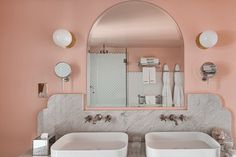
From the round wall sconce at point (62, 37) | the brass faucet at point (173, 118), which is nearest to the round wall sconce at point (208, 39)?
the brass faucet at point (173, 118)

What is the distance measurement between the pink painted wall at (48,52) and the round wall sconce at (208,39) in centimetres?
10

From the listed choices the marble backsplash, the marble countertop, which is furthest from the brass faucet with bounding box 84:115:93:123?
the marble countertop

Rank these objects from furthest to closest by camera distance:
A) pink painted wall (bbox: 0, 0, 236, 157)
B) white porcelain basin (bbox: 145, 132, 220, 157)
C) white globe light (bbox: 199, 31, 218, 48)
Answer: pink painted wall (bbox: 0, 0, 236, 157) → white globe light (bbox: 199, 31, 218, 48) → white porcelain basin (bbox: 145, 132, 220, 157)

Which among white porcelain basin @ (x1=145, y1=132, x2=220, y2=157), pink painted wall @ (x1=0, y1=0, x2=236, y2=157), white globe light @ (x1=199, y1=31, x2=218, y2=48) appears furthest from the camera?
pink painted wall @ (x1=0, y1=0, x2=236, y2=157)

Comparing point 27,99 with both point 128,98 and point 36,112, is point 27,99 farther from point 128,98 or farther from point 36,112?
point 128,98

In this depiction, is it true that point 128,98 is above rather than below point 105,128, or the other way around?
above

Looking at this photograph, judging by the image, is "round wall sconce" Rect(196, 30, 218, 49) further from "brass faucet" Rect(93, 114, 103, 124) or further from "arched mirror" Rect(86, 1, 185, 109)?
"brass faucet" Rect(93, 114, 103, 124)

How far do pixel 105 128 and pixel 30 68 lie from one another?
0.82 m

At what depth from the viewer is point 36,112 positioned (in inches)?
82.8

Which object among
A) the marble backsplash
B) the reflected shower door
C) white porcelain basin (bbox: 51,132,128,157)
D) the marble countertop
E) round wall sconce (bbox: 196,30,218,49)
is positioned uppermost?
round wall sconce (bbox: 196,30,218,49)

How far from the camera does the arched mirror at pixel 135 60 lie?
2.10m

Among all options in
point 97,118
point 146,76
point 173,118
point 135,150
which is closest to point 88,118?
point 97,118

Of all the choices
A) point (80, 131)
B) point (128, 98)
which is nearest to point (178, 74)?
point (128, 98)

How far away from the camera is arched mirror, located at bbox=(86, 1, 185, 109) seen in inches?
82.7
